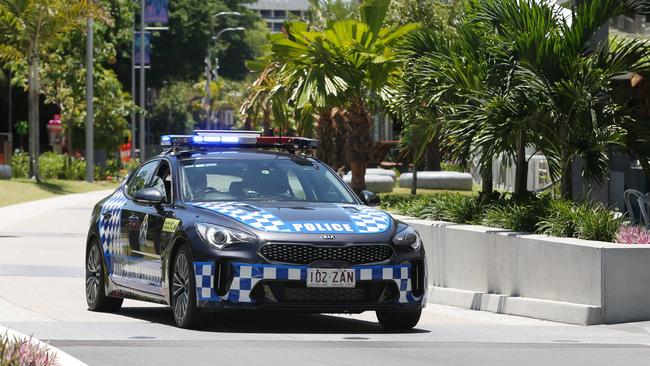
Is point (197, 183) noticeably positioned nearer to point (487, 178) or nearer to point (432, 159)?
point (487, 178)

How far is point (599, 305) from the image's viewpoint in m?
13.1

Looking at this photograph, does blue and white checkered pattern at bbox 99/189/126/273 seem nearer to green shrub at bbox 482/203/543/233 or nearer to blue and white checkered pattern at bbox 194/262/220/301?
blue and white checkered pattern at bbox 194/262/220/301

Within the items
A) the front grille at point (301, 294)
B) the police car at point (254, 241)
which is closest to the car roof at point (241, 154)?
the police car at point (254, 241)

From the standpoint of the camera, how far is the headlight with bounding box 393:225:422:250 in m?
11.5

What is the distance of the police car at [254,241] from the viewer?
11.1m

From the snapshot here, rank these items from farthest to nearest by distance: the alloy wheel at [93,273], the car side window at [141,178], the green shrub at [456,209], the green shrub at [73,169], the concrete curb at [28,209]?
the green shrub at [73,169], the concrete curb at [28,209], the green shrub at [456,209], the alloy wheel at [93,273], the car side window at [141,178]

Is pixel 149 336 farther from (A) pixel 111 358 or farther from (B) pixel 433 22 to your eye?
(B) pixel 433 22

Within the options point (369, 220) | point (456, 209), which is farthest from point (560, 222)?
point (369, 220)

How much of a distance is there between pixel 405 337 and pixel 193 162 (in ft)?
8.11

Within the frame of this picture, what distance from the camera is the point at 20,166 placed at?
52.6m

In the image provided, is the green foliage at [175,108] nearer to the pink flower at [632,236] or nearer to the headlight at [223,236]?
the pink flower at [632,236]

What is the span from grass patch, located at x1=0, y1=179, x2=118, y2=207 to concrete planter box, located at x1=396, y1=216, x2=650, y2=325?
77.5 ft

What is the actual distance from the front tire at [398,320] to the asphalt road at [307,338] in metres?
0.10

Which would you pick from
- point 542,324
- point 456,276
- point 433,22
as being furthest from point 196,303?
point 433,22
